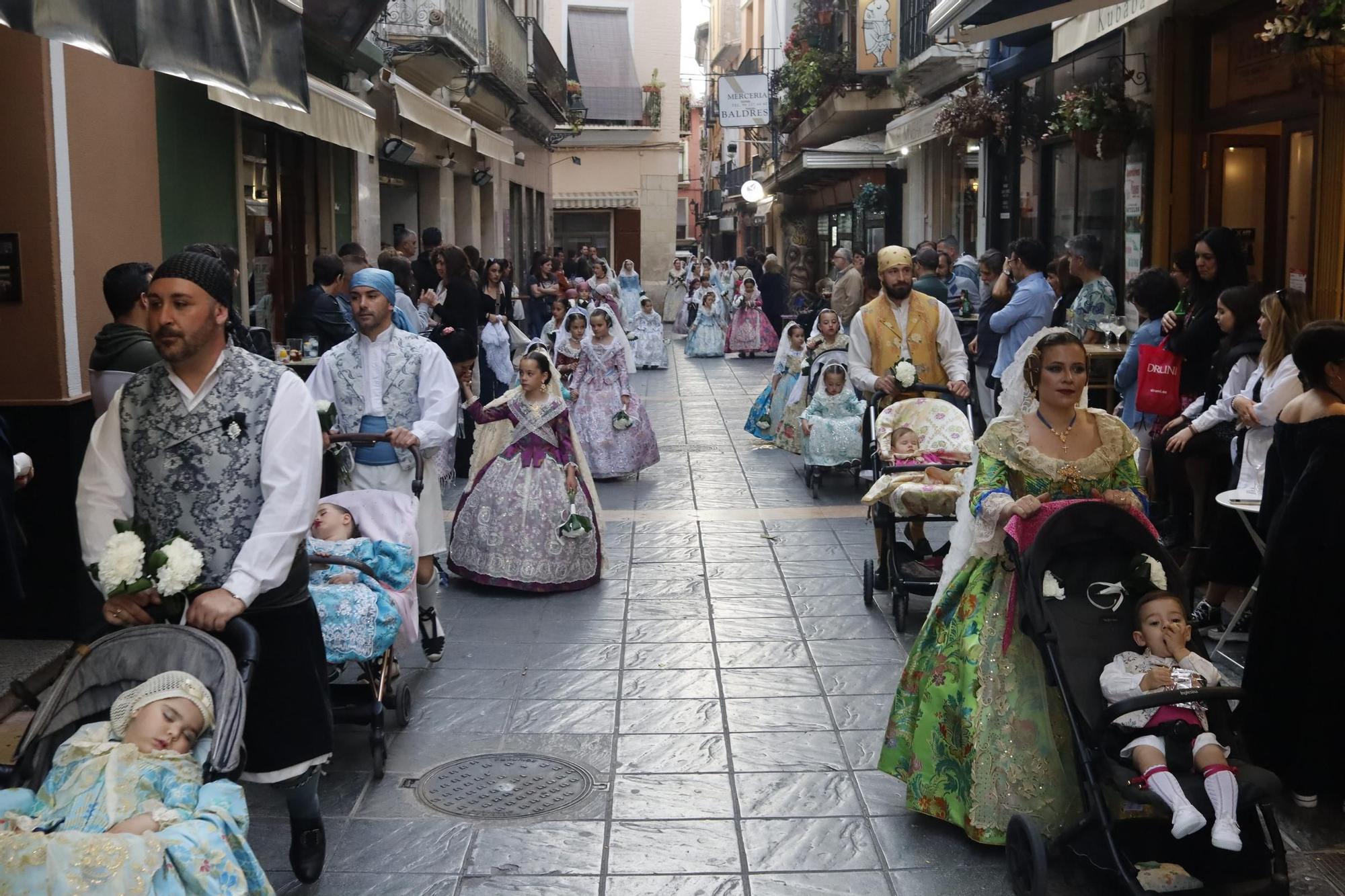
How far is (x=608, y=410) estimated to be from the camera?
504 inches

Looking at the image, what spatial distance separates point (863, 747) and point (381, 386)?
8.96 ft

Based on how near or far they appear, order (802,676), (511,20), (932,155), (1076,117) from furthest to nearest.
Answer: (511,20), (932,155), (1076,117), (802,676)

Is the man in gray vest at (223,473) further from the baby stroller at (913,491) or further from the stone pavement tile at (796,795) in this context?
the baby stroller at (913,491)

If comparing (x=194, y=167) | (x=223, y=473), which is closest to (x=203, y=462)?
(x=223, y=473)

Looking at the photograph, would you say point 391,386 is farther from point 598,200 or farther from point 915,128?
point 598,200

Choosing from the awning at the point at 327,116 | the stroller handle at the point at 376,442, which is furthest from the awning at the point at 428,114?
the stroller handle at the point at 376,442

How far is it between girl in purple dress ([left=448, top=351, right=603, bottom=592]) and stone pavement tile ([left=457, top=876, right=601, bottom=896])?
3826mm

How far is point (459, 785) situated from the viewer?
550cm

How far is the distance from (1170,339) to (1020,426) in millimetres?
3676

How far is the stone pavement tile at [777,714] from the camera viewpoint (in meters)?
6.11

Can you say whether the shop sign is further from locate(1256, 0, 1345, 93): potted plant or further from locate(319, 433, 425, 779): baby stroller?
locate(319, 433, 425, 779): baby stroller

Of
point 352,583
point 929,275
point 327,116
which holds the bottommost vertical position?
point 352,583

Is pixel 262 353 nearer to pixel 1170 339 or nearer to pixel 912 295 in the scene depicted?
pixel 912 295

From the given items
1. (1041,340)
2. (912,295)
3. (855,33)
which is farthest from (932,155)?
(1041,340)
